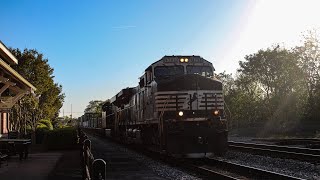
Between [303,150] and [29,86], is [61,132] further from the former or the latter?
[303,150]

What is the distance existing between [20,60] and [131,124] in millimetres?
15998

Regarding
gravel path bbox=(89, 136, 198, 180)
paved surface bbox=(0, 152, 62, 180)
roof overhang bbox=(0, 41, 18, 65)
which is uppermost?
roof overhang bbox=(0, 41, 18, 65)

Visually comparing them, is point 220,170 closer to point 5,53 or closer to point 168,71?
point 168,71

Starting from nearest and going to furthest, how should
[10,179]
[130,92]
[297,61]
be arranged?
1. [10,179]
2. [130,92]
3. [297,61]

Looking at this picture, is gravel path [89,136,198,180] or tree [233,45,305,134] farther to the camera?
tree [233,45,305,134]

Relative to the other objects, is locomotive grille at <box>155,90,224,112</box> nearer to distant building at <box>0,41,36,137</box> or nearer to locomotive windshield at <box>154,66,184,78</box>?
locomotive windshield at <box>154,66,184,78</box>

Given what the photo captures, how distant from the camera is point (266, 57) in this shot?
6925cm

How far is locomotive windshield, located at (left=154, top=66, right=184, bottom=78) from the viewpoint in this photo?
16.0 m

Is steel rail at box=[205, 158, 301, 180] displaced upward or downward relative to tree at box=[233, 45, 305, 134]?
downward

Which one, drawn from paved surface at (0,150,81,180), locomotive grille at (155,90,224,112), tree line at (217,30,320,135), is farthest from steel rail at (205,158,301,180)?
tree line at (217,30,320,135)

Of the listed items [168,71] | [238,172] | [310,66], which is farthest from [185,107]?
[310,66]

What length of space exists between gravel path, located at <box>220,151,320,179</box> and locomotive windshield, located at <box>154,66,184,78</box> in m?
3.92

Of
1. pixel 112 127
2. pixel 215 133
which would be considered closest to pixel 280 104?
pixel 112 127

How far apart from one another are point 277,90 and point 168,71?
5385cm
